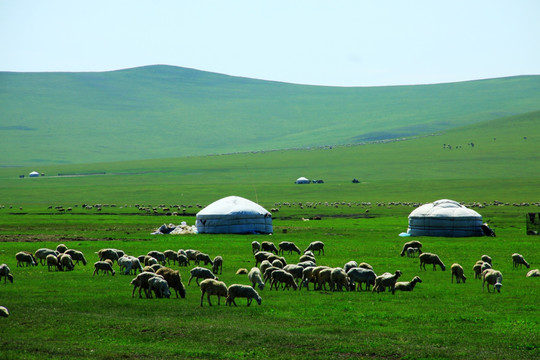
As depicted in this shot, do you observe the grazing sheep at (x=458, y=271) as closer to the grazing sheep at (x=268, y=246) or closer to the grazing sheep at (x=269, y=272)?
the grazing sheep at (x=269, y=272)

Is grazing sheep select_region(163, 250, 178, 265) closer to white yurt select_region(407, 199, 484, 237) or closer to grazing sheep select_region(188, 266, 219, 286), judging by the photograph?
grazing sheep select_region(188, 266, 219, 286)

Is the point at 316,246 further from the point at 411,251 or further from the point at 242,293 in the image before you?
the point at 242,293

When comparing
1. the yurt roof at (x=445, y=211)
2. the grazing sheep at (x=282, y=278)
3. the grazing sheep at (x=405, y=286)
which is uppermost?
the yurt roof at (x=445, y=211)

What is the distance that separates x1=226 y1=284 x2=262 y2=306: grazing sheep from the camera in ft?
66.1

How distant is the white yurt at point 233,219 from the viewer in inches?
1939

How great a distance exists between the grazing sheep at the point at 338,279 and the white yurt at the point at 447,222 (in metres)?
25.6

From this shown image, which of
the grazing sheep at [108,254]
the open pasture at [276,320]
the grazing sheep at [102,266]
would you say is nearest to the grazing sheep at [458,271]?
the open pasture at [276,320]

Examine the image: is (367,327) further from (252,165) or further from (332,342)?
(252,165)

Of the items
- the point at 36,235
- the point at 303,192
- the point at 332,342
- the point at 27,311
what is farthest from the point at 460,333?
the point at 303,192

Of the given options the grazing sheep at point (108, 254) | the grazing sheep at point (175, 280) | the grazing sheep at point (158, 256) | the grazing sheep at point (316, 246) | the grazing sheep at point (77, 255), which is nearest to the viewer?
the grazing sheep at point (175, 280)

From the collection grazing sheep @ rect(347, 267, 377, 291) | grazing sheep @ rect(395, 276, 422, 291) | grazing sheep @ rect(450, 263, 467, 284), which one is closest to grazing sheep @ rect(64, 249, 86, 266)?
grazing sheep @ rect(347, 267, 377, 291)

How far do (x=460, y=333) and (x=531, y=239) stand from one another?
2969 cm

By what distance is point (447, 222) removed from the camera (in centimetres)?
4772

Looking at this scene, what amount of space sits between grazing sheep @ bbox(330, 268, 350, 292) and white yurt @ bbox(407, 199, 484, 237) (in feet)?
84.1
